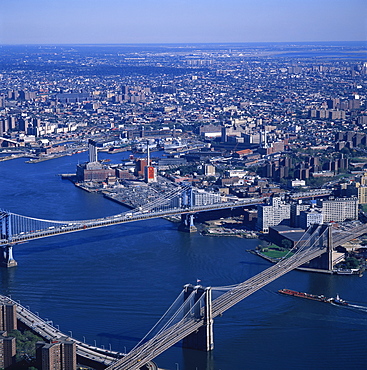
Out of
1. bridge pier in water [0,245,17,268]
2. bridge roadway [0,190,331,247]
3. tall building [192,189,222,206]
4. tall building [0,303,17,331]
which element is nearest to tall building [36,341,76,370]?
tall building [0,303,17,331]

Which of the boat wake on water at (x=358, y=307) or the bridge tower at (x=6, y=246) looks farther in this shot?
the bridge tower at (x=6, y=246)

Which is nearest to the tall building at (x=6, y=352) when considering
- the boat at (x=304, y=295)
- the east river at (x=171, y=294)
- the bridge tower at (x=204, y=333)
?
the east river at (x=171, y=294)

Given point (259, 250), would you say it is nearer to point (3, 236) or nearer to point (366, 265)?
point (366, 265)

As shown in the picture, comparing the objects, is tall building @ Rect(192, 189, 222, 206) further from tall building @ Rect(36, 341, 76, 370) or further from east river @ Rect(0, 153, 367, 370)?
tall building @ Rect(36, 341, 76, 370)

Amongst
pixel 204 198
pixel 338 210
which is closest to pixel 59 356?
pixel 204 198

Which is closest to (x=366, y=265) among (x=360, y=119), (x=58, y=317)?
(x=58, y=317)

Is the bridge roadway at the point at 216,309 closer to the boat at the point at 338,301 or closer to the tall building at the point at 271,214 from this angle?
the boat at the point at 338,301
